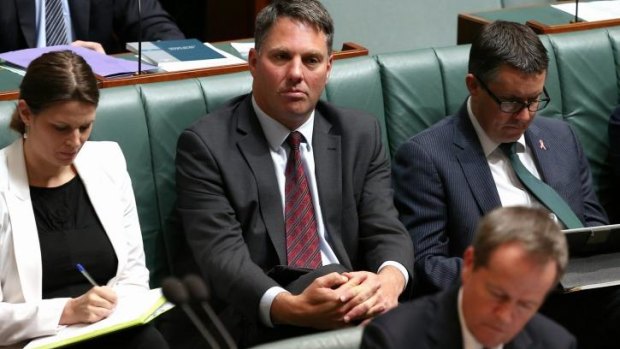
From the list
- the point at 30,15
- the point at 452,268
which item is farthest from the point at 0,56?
the point at 452,268

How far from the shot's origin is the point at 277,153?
2430mm

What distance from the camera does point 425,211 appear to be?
2.50 metres

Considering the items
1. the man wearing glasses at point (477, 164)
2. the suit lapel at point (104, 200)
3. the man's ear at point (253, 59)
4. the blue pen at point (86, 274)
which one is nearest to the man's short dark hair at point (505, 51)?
the man wearing glasses at point (477, 164)

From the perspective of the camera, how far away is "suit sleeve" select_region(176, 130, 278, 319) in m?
2.26

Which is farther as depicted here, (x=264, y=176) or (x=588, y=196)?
(x=588, y=196)

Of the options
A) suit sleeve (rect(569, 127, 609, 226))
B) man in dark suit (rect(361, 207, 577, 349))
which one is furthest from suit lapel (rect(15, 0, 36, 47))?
man in dark suit (rect(361, 207, 577, 349))

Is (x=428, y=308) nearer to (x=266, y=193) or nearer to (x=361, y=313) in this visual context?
(x=361, y=313)

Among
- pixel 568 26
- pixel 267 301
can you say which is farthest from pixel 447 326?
pixel 568 26

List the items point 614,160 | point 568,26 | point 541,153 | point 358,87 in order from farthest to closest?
point 568,26
point 614,160
point 358,87
point 541,153

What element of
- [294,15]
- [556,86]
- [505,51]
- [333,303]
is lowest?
[333,303]

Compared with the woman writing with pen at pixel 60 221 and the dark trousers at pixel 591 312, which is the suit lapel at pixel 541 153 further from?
the woman writing with pen at pixel 60 221

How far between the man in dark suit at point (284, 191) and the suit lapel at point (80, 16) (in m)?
0.95

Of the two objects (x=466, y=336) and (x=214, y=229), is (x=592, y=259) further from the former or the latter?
(x=466, y=336)

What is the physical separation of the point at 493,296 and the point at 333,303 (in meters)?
0.70
